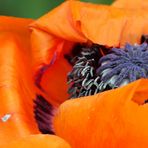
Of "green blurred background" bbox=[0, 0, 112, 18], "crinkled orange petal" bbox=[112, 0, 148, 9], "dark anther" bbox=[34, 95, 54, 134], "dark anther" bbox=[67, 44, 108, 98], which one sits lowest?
"dark anther" bbox=[34, 95, 54, 134]

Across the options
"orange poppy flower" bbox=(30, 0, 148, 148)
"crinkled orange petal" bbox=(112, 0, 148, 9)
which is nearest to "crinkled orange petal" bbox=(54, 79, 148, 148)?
"orange poppy flower" bbox=(30, 0, 148, 148)

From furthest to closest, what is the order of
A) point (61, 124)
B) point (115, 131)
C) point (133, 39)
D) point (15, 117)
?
1. point (133, 39)
2. point (15, 117)
3. point (61, 124)
4. point (115, 131)

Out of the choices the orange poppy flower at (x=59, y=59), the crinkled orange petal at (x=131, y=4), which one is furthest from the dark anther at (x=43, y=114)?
the crinkled orange petal at (x=131, y=4)

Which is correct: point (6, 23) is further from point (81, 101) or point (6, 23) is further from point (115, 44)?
point (81, 101)

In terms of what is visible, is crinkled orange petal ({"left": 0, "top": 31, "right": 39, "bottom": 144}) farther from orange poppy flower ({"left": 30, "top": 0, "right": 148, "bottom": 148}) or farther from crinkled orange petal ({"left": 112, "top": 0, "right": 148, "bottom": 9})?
crinkled orange petal ({"left": 112, "top": 0, "right": 148, "bottom": 9})

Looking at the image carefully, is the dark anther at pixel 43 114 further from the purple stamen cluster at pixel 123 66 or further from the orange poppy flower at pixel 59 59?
the purple stamen cluster at pixel 123 66

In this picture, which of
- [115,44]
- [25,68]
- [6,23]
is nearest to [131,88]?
[115,44]
